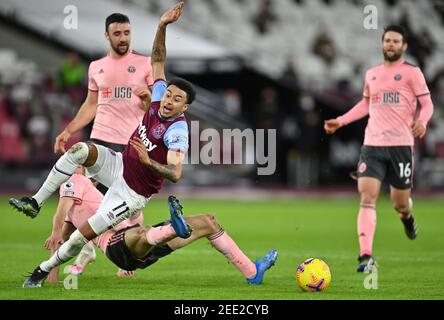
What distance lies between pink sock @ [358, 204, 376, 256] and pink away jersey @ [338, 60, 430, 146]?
2.66 ft

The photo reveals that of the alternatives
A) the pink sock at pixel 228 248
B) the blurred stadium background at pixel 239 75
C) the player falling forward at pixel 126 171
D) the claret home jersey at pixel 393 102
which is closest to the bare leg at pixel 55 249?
the player falling forward at pixel 126 171

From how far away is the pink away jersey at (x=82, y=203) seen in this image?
9.33m

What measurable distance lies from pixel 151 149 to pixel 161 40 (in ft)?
4.38

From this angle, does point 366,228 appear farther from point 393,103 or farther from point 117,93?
point 117,93

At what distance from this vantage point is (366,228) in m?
10.9

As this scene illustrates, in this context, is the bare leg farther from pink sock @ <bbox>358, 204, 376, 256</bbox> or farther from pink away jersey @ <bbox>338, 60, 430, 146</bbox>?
pink away jersey @ <bbox>338, 60, 430, 146</bbox>

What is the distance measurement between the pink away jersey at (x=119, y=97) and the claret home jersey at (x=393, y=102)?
2644 mm

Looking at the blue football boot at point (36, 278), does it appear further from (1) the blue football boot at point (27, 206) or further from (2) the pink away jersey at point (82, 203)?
(2) the pink away jersey at point (82, 203)

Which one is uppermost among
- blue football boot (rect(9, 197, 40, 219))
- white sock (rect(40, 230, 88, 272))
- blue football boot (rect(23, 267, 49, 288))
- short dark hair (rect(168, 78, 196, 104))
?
short dark hair (rect(168, 78, 196, 104))

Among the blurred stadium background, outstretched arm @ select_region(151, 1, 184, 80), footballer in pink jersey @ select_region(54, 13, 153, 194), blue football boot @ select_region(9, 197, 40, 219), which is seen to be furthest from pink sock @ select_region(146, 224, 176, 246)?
the blurred stadium background

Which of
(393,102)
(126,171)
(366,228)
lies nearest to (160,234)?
(126,171)

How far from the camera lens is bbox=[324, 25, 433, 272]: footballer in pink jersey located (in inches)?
433

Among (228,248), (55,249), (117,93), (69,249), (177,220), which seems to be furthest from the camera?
(117,93)
